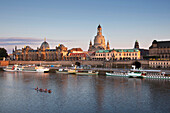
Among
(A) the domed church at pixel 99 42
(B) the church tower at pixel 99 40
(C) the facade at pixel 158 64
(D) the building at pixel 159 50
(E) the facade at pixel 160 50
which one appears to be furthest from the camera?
(B) the church tower at pixel 99 40

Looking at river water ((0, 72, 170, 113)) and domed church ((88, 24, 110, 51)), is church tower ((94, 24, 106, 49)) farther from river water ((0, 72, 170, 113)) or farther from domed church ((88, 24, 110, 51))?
river water ((0, 72, 170, 113))

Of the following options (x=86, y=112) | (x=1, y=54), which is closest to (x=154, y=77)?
(x=86, y=112)

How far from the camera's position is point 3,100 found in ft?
149

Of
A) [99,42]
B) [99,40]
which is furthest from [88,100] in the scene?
[99,40]

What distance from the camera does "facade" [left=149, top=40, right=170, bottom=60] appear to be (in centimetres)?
12744

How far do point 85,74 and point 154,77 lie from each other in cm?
2776

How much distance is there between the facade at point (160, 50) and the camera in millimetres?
127438

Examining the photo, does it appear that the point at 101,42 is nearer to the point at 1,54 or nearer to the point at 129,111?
the point at 1,54

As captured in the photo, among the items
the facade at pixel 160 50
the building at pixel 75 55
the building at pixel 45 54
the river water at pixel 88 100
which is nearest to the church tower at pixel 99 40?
the building at pixel 75 55

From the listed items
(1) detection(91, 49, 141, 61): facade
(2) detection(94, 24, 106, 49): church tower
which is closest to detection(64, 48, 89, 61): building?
(2) detection(94, 24, 106, 49): church tower

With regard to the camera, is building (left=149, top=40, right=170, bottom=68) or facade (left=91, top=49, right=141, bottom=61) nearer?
building (left=149, top=40, right=170, bottom=68)

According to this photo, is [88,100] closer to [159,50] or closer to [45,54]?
[159,50]

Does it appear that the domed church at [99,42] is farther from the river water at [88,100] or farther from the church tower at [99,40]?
the river water at [88,100]

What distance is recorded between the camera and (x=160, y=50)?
430 feet
